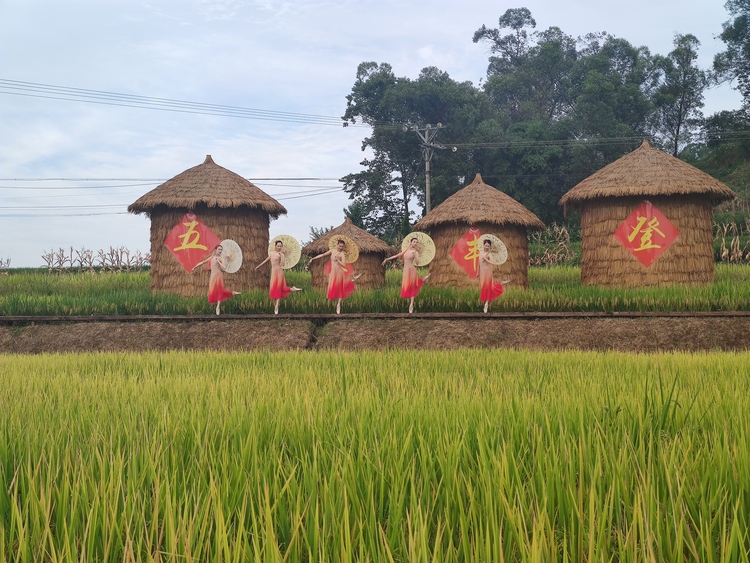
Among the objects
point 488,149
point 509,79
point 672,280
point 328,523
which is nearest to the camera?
point 328,523

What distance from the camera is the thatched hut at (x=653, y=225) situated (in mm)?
13195

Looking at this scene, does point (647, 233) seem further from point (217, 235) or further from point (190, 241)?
point (190, 241)

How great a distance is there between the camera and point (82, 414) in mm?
3129

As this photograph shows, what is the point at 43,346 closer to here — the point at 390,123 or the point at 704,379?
the point at 704,379

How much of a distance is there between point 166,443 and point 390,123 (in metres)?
32.4

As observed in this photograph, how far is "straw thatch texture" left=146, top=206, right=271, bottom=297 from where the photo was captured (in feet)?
45.7

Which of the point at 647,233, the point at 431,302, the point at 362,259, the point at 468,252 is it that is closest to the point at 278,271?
the point at 431,302

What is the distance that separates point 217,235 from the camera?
1421 cm

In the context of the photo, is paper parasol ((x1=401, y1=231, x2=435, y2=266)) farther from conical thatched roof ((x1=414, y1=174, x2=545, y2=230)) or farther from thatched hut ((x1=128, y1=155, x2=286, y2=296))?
thatched hut ((x1=128, y1=155, x2=286, y2=296))

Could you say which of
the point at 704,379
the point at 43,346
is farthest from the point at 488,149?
the point at 704,379

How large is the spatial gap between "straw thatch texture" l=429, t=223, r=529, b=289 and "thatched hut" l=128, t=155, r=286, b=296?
362cm

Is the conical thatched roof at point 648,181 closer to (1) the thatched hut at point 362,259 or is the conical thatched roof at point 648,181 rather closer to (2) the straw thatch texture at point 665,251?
(2) the straw thatch texture at point 665,251

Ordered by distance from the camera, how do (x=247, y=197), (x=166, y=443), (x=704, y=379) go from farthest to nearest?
(x=247, y=197)
(x=704, y=379)
(x=166, y=443)

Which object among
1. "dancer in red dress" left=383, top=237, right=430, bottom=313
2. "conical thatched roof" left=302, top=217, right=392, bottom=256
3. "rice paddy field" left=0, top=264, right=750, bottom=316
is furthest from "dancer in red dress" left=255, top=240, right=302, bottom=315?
"conical thatched roof" left=302, top=217, right=392, bottom=256
